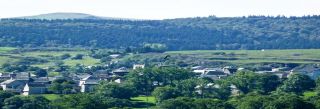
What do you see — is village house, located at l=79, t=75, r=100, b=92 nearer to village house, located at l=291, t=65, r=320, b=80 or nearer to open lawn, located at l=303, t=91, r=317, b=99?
open lawn, located at l=303, t=91, r=317, b=99

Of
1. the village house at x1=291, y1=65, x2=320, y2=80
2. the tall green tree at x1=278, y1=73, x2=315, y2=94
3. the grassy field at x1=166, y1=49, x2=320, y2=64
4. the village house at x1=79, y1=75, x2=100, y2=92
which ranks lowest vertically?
the grassy field at x1=166, y1=49, x2=320, y2=64

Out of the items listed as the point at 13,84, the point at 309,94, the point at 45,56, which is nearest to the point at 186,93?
the point at 309,94

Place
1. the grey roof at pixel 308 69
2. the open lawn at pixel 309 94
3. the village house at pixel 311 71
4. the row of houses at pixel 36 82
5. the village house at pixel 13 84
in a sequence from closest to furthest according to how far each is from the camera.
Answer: the open lawn at pixel 309 94 → the row of houses at pixel 36 82 → the village house at pixel 13 84 → the village house at pixel 311 71 → the grey roof at pixel 308 69

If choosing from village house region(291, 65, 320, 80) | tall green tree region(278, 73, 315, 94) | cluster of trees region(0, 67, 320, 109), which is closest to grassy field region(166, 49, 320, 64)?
village house region(291, 65, 320, 80)

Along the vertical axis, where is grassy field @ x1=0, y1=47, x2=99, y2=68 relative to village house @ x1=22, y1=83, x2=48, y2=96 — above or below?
below

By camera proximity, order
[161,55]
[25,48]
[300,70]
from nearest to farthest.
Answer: [300,70]
[161,55]
[25,48]

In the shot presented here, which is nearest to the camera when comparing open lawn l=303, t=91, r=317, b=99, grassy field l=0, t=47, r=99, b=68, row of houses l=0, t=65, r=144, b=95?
open lawn l=303, t=91, r=317, b=99

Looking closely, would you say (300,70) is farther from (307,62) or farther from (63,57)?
(63,57)

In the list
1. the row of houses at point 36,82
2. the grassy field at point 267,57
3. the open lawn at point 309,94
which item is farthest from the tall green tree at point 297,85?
the grassy field at point 267,57

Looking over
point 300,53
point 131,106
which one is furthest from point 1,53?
point 131,106

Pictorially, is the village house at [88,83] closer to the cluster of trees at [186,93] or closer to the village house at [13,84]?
the cluster of trees at [186,93]

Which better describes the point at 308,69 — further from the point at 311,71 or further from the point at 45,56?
A: the point at 45,56
